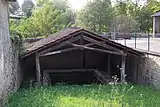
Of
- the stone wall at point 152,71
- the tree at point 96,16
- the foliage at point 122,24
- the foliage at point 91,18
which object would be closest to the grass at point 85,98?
the stone wall at point 152,71

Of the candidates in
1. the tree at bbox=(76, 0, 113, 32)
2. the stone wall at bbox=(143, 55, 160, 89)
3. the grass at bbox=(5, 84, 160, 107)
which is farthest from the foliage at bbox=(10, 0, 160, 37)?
the grass at bbox=(5, 84, 160, 107)

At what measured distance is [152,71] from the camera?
44.4ft

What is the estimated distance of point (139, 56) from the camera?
574 inches

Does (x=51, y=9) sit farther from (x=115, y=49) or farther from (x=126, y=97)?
(x=126, y=97)

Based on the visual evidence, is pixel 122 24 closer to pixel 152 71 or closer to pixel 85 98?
pixel 152 71

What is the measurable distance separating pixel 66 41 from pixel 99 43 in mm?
1601

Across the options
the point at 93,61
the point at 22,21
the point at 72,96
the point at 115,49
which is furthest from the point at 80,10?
the point at 72,96

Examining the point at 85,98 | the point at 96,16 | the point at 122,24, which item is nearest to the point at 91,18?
the point at 96,16

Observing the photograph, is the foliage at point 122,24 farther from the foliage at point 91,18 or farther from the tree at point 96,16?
the tree at point 96,16

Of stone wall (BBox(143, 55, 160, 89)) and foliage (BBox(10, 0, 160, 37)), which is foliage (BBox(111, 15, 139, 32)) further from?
stone wall (BBox(143, 55, 160, 89))

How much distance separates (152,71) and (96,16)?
74.4ft

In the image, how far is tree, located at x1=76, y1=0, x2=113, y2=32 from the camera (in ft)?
117

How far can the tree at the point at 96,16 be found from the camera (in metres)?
35.7

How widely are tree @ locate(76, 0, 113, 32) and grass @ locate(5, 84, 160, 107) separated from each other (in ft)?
77.4
